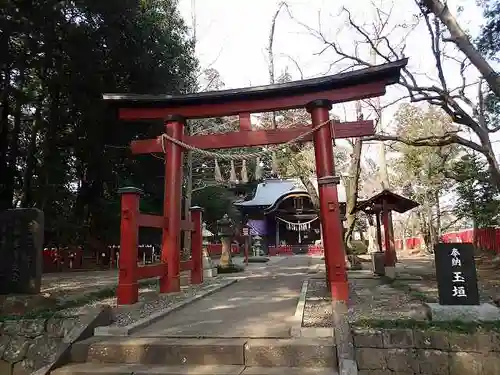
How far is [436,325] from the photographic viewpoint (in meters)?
4.81

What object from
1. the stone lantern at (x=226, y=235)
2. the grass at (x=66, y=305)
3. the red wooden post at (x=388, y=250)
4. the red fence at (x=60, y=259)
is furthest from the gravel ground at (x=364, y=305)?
the red fence at (x=60, y=259)

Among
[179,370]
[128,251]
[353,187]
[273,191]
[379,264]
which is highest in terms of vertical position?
[273,191]

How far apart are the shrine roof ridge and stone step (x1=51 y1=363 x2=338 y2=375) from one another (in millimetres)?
5649

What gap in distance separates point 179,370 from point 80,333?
1623mm

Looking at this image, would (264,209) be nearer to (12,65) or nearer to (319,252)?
(319,252)

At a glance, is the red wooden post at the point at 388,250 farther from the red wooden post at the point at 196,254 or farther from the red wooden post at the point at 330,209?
the red wooden post at the point at 196,254

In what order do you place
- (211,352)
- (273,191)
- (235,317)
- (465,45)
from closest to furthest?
(211,352) → (235,317) → (465,45) → (273,191)

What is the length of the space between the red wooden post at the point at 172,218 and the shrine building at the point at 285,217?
21243 mm

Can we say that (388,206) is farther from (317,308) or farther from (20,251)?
(20,251)

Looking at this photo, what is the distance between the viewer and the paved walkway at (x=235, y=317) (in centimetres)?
530

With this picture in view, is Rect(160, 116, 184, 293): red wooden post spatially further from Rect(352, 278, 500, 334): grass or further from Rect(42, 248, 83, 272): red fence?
Rect(42, 248, 83, 272): red fence

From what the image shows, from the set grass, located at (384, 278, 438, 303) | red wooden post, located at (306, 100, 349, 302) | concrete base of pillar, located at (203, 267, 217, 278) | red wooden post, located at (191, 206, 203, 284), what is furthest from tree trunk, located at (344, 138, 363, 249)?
red wooden post, located at (306, 100, 349, 302)

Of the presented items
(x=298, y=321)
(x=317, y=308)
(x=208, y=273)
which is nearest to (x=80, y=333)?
(x=298, y=321)

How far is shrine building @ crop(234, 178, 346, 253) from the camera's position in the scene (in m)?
30.0
